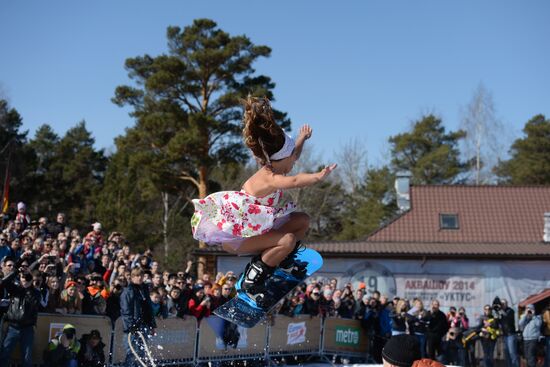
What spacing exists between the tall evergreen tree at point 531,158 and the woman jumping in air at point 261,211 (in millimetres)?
38007

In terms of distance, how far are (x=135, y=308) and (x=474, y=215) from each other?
1806cm

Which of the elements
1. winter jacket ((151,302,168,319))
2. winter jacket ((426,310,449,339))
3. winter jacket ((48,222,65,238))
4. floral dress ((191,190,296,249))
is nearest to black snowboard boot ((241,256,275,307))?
floral dress ((191,190,296,249))

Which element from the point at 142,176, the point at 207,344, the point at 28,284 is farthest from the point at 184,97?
the point at 28,284

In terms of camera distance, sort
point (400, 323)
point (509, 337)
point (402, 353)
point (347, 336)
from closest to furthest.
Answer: point (402, 353) < point (400, 323) < point (347, 336) < point (509, 337)

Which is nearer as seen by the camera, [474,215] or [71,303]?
[71,303]

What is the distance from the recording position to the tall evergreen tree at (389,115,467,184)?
41281 mm

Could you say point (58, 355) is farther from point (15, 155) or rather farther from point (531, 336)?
point (15, 155)

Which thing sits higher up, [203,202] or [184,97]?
[184,97]

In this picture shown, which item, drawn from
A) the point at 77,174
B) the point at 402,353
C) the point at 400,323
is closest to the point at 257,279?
the point at 402,353

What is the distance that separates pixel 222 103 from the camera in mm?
27297

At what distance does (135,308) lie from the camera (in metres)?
10.2

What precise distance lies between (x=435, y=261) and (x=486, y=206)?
5577mm

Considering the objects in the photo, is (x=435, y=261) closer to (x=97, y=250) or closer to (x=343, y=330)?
(x=343, y=330)

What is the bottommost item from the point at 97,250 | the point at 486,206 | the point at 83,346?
the point at 83,346
